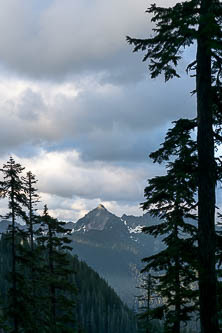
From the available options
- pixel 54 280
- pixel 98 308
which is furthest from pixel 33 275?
pixel 98 308

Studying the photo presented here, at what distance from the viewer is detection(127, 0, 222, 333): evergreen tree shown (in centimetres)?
925

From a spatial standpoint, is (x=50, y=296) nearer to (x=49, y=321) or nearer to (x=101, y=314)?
(x=49, y=321)

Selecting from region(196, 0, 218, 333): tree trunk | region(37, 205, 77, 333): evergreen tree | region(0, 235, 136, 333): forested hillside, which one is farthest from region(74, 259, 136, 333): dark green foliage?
region(196, 0, 218, 333): tree trunk

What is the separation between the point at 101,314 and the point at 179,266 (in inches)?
4701

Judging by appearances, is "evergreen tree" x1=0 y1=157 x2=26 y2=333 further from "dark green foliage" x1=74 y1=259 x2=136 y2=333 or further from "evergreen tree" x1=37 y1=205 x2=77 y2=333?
"dark green foliage" x1=74 y1=259 x2=136 y2=333

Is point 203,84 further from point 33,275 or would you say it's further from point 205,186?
point 33,275

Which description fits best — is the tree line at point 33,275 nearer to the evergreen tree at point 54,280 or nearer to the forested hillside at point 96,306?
the evergreen tree at point 54,280

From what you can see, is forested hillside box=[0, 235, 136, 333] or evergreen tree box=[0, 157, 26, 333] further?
forested hillside box=[0, 235, 136, 333]

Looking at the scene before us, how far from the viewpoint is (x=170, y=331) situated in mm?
17297

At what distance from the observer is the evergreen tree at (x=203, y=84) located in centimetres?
925

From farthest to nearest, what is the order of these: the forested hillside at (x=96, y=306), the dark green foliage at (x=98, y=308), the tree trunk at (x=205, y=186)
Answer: the dark green foliage at (x=98, y=308)
the forested hillside at (x=96, y=306)
the tree trunk at (x=205, y=186)

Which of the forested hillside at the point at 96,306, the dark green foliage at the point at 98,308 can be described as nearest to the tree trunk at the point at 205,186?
the forested hillside at the point at 96,306

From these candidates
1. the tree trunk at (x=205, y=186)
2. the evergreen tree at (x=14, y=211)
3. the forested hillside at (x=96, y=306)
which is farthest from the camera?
the forested hillside at (x=96, y=306)

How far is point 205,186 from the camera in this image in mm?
9609
